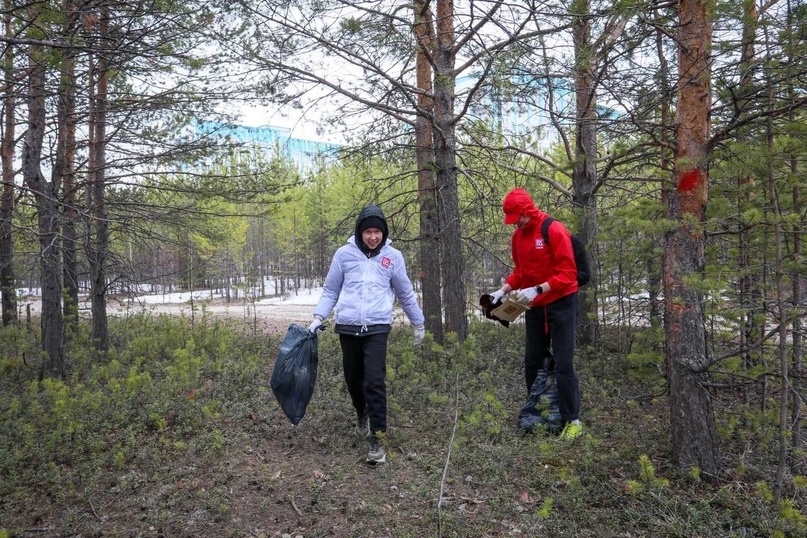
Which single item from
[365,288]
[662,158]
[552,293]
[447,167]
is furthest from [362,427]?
[447,167]

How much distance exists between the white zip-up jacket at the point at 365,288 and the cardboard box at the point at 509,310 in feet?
2.14

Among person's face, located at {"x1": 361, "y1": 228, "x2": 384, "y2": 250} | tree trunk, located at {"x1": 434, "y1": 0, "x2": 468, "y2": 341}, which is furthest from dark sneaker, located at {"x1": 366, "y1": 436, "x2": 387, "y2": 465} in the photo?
tree trunk, located at {"x1": 434, "y1": 0, "x2": 468, "y2": 341}

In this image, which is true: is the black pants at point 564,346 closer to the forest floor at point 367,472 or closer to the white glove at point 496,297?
the forest floor at point 367,472

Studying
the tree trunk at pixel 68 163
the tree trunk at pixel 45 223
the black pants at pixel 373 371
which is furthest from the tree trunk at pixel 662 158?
the tree trunk at pixel 45 223

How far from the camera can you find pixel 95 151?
8961 mm

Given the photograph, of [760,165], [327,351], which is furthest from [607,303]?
[327,351]

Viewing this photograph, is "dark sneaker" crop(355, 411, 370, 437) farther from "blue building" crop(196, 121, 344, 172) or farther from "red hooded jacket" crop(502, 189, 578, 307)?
"blue building" crop(196, 121, 344, 172)

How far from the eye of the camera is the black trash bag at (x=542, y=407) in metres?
4.24

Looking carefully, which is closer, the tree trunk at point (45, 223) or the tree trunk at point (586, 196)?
the tree trunk at point (45, 223)

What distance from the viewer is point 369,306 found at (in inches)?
163

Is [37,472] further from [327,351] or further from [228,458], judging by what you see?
[327,351]

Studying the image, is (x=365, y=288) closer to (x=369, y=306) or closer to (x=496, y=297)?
(x=369, y=306)

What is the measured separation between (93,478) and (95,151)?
6885 millimetres

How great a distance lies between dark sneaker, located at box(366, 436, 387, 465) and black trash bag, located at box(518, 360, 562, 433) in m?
1.19
